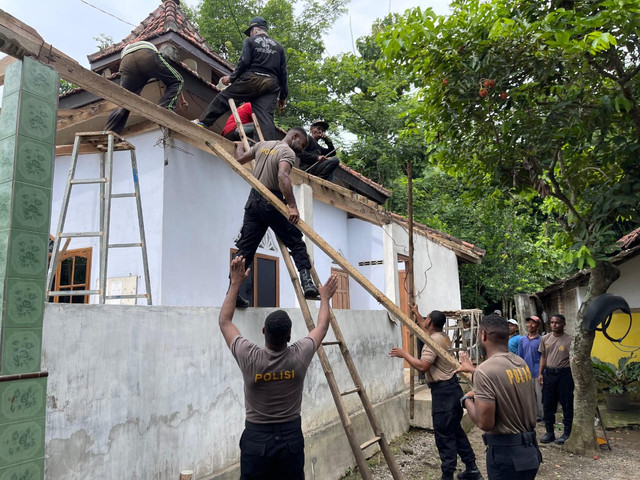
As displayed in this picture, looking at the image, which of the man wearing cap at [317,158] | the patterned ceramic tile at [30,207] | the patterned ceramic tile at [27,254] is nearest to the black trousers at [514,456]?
the patterned ceramic tile at [27,254]

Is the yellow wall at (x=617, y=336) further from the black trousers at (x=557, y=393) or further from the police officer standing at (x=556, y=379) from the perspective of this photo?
the black trousers at (x=557, y=393)

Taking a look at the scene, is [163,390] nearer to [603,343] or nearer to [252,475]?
[252,475]

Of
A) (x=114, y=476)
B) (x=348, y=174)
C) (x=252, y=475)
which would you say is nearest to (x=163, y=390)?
(x=114, y=476)

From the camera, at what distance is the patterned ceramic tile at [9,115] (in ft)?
8.76

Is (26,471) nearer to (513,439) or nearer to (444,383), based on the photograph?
(513,439)

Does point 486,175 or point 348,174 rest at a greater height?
point 348,174

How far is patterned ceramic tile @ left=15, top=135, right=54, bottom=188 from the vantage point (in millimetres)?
2646

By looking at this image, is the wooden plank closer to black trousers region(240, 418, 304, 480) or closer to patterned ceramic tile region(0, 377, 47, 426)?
patterned ceramic tile region(0, 377, 47, 426)

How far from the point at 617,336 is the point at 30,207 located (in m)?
12.1

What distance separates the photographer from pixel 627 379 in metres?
9.62

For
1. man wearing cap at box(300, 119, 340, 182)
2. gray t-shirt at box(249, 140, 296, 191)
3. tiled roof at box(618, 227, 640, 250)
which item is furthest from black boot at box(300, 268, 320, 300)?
tiled roof at box(618, 227, 640, 250)

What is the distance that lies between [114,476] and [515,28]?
559cm

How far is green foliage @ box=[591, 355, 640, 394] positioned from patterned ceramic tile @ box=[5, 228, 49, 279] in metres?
10.1

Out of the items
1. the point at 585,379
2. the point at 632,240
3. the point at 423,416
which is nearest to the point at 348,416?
the point at 423,416
